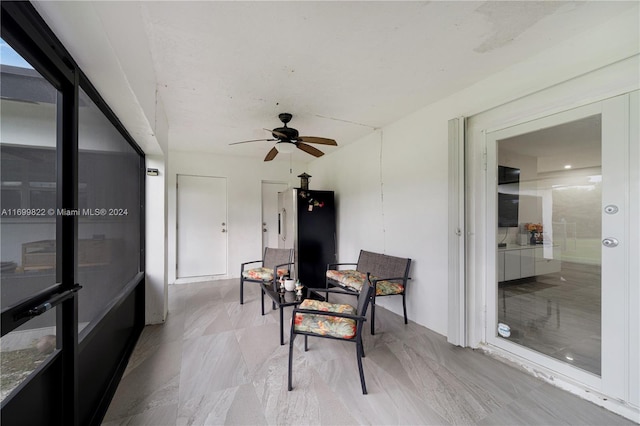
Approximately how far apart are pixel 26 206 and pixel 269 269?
9.55ft

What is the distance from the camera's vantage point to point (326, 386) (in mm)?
1821

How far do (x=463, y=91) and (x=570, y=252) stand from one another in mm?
1646

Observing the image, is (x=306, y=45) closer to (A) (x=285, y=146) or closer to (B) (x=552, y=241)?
(A) (x=285, y=146)

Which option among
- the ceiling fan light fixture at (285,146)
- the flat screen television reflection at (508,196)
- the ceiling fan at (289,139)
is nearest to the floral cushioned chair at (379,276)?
the flat screen television reflection at (508,196)

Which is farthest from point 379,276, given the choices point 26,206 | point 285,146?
point 26,206

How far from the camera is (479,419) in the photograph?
1536 mm

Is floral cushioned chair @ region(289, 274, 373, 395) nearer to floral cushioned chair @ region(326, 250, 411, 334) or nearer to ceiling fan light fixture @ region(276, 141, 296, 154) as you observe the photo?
floral cushioned chair @ region(326, 250, 411, 334)

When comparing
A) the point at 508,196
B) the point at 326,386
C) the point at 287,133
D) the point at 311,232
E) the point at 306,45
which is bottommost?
the point at 326,386

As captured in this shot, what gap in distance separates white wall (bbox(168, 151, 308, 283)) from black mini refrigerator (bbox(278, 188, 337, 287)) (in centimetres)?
93

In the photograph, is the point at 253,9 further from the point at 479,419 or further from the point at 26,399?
the point at 479,419

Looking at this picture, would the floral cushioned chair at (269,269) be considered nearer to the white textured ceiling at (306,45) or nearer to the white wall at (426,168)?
the white wall at (426,168)

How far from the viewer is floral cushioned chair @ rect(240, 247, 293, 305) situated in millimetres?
3445

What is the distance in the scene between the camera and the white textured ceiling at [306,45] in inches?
53.8

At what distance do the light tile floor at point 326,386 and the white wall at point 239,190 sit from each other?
7.92ft
